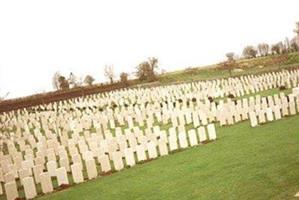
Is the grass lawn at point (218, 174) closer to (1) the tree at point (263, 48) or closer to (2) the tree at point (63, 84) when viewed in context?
(2) the tree at point (63, 84)

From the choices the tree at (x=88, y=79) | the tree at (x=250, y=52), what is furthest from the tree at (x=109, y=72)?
the tree at (x=250, y=52)

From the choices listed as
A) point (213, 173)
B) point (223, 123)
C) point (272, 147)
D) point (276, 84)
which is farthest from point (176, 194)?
point (276, 84)

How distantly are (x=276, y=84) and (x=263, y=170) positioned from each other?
2366 centimetres

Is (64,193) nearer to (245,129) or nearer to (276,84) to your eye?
(245,129)

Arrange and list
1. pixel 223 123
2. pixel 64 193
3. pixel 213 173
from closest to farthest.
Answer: pixel 213 173
pixel 64 193
pixel 223 123

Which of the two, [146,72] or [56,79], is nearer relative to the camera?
[146,72]

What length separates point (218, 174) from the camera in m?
8.71

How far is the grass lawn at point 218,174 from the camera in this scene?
7.38 metres

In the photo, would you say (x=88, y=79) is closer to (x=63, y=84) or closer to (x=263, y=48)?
(x=63, y=84)

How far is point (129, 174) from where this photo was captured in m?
10.4

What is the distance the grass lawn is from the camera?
24.2 feet

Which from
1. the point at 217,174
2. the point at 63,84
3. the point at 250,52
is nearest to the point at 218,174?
the point at 217,174

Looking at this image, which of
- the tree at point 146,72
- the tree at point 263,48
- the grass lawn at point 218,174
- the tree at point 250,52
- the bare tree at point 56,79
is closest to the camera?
the grass lawn at point 218,174

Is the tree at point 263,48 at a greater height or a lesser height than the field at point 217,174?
greater
